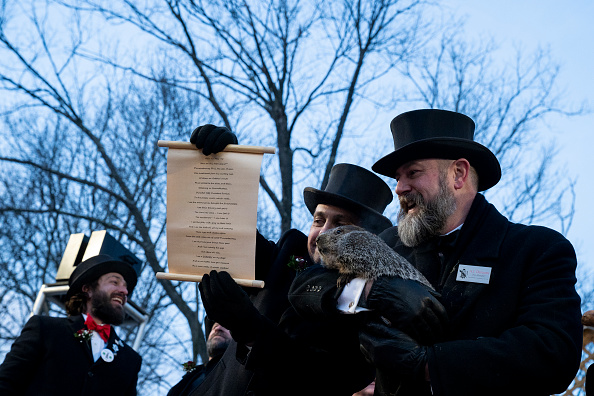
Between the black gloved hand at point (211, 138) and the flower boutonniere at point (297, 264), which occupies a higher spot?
the black gloved hand at point (211, 138)

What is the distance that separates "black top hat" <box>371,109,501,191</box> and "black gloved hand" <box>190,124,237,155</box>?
820 millimetres

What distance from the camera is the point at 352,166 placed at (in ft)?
15.4

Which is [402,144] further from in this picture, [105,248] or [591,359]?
[105,248]

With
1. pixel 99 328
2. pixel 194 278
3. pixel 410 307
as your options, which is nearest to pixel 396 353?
pixel 410 307

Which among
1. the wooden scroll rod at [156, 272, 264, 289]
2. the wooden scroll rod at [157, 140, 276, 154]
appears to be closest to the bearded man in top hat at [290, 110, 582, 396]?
the wooden scroll rod at [156, 272, 264, 289]

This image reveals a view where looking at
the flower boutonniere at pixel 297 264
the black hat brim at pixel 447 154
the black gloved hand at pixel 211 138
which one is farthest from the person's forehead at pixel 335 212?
the black gloved hand at pixel 211 138

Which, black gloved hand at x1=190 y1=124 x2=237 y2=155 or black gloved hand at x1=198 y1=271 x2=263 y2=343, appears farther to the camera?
black gloved hand at x1=190 y1=124 x2=237 y2=155

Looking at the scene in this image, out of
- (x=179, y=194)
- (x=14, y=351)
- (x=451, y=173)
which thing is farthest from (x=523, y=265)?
(x=14, y=351)

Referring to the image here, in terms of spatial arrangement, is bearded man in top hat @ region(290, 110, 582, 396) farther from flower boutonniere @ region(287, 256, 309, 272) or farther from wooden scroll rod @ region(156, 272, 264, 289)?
flower boutonniere @ region(287, 256, 309, 272)

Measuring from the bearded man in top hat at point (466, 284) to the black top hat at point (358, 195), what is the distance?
569 mm

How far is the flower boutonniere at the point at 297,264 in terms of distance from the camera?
391cm

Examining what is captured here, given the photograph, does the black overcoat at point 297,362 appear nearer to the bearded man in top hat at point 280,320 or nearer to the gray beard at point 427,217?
the bearded man in top hat at point 280,320

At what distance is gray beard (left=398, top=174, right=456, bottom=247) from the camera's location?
3.49 m

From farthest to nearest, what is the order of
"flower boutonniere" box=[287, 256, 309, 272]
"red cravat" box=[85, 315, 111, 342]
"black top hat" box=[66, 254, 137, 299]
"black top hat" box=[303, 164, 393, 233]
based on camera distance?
"black top hat" box=[66, 254, 137, 299] → "red cravat" box=[85, 315, 111, 342] → "black top hat" box=[303, 164, 393, 233] → "flower boutonniere" box=[287, 256, 309, 272]
